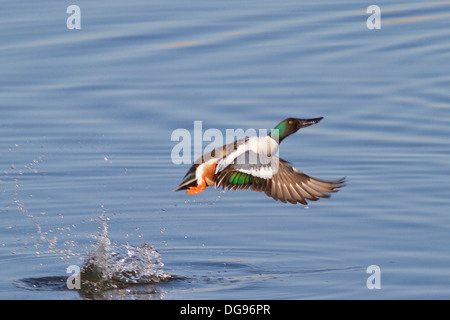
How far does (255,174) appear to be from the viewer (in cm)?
692

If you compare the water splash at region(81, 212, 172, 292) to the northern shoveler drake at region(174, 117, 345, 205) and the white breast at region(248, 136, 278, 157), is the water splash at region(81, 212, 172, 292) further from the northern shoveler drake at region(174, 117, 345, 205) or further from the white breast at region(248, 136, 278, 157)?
the white breast at region(248, 136, 278, 157)

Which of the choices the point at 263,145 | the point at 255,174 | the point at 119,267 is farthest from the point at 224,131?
the point at 255,174

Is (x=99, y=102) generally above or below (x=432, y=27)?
below

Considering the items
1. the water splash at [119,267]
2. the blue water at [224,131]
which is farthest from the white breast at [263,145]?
the water splash at [119,267]

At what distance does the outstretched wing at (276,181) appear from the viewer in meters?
6.77

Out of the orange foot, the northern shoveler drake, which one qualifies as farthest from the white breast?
the orange foot

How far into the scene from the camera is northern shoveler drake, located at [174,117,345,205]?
6809 mm

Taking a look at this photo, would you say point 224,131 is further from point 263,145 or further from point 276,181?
point 276,181

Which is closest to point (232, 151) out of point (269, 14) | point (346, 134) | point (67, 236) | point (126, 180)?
point (67, 236)

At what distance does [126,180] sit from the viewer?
9.26 metres

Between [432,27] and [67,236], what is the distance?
827cm

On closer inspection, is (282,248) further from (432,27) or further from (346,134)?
(432,27)
